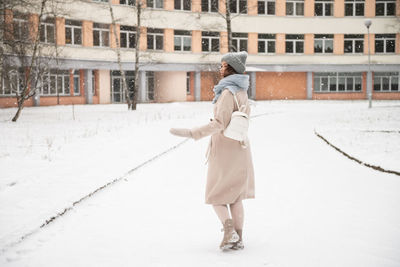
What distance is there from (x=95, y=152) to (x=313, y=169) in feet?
16.1

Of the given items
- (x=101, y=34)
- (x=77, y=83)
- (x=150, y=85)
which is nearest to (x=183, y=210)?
(x=77, y=83)

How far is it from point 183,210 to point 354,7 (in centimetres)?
4590

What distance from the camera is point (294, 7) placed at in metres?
46.3

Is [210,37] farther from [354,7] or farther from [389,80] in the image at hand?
[389,80]

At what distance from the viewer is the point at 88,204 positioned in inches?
239

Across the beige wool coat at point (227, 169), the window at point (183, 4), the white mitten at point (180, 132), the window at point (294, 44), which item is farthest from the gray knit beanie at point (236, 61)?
the window at point (294, 44)

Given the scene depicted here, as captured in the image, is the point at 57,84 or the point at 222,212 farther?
the point at 57,84

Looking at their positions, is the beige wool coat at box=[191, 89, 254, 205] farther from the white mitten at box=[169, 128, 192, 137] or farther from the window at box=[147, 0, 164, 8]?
the window at box=[147, 0, 164, 8]

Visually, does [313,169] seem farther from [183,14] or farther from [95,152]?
[183,14]

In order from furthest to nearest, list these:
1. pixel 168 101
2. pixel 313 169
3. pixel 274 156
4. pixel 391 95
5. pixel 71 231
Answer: pixel 391 95
pixel 168 101
pixel 274 156
pixel 313 169
pixel 71 231

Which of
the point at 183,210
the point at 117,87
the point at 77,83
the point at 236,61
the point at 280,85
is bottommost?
the point at 183,210

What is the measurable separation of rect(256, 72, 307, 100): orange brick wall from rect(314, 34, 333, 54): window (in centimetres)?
290

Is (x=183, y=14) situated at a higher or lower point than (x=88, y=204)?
higher

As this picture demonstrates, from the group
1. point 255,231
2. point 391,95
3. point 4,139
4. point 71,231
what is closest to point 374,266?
point 255,231
